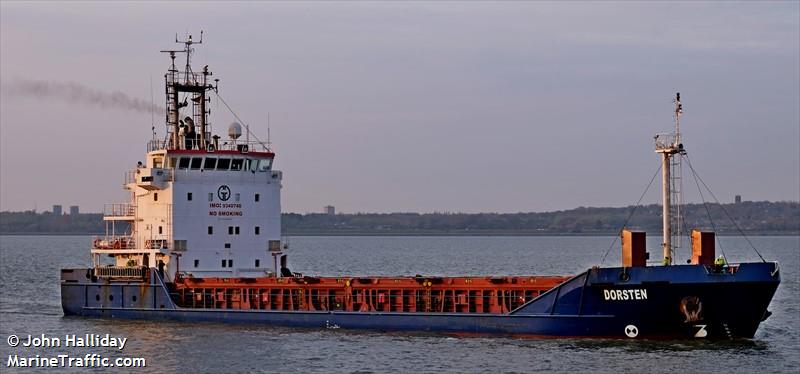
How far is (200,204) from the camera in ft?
143

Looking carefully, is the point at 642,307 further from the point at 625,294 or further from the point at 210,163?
the point at 210,163

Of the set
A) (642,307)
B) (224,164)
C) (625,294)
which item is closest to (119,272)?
(224,164)

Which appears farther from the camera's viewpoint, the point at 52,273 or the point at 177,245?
the point at 52,273

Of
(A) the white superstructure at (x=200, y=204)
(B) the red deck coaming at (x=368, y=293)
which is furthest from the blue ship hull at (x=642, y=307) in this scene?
(A) the white superstructure at (x=200, y=204)

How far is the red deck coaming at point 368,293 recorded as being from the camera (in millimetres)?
36625

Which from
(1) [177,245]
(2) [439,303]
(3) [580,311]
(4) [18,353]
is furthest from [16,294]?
(3) [580,311]

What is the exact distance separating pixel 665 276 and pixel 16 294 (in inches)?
1494

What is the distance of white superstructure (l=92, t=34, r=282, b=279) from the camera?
142 ft

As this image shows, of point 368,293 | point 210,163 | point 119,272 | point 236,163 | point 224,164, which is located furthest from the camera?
point 236,163

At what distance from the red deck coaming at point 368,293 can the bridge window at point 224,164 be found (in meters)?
4.44

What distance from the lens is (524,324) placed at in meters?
35.7

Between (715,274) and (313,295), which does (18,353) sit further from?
(715,274)
